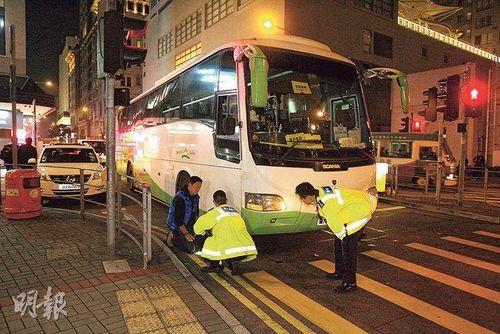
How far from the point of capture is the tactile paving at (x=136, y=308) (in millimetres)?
4276

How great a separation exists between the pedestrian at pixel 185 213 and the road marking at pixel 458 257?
4094 mm

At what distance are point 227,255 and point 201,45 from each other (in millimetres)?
30498

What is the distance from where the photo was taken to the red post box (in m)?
8.77

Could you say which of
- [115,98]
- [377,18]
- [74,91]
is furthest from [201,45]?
[74,91]

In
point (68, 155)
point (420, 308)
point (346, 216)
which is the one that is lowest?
point (420, 308)

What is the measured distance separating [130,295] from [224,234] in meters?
1.40

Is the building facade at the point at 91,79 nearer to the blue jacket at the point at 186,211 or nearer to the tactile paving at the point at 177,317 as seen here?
the blue jacket at the point at 186,211

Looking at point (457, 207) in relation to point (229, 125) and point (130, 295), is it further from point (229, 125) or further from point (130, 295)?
point (130, 295)

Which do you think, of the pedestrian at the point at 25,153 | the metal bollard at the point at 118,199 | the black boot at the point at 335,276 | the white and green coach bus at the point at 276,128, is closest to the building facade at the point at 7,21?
the pedestrian at the point at 25,153

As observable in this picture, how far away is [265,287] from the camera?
17.4 feet

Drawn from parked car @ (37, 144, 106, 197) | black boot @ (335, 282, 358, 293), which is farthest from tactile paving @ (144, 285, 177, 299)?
parked car @ (37, 144, 106, 197)

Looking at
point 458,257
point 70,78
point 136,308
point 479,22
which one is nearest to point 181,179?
point 136,308

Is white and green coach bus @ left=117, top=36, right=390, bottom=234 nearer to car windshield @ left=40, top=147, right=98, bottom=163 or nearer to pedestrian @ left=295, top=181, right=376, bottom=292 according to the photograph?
pedestrian @ left=295, top=181, right=376, bottom=292

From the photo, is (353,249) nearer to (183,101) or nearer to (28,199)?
(183,101)
